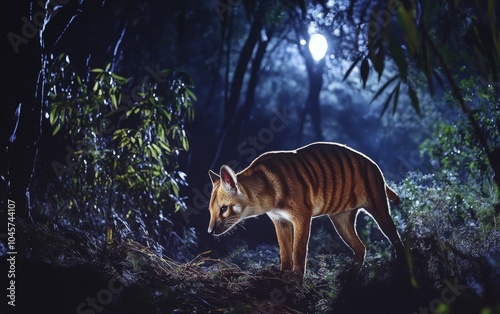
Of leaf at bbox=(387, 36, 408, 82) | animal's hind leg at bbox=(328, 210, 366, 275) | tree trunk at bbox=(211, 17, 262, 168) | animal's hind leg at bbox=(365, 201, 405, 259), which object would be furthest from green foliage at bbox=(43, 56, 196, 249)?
leaf at bbox=(387, 36, 408, 82)

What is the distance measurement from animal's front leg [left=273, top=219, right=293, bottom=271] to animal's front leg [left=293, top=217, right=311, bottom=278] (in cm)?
23

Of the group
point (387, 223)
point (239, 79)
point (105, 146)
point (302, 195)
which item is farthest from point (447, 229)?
point (239, 79)

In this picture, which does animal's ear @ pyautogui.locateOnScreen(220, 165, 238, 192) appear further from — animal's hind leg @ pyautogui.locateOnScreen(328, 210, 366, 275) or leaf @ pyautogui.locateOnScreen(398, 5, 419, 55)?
leaf @ pyautogui.locateOnScreen(398, 5, 419, 55)

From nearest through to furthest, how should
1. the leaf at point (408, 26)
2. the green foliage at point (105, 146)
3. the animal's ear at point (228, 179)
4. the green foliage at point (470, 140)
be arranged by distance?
the leaf at point (408, 26) < the animal's ear at point (228, 179) < the green foliage at point (105, 146) < the green foliage at point (470, 140)

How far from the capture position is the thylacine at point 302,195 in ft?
19.6

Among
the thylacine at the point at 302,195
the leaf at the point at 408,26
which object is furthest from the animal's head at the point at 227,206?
the leaf at the point at 408,26

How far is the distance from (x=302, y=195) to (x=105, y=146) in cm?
315

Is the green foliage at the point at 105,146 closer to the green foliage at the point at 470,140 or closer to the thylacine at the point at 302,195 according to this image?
the thylacine at the point at 302,195

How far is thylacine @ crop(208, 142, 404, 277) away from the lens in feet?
19.6

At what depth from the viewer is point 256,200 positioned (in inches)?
237

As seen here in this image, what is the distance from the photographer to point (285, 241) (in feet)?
20.9

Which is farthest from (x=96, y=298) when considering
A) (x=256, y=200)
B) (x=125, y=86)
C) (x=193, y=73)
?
(x=193, y=73)

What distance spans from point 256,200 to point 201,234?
5295mm

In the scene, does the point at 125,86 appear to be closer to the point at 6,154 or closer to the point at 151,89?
the point at 151,89
